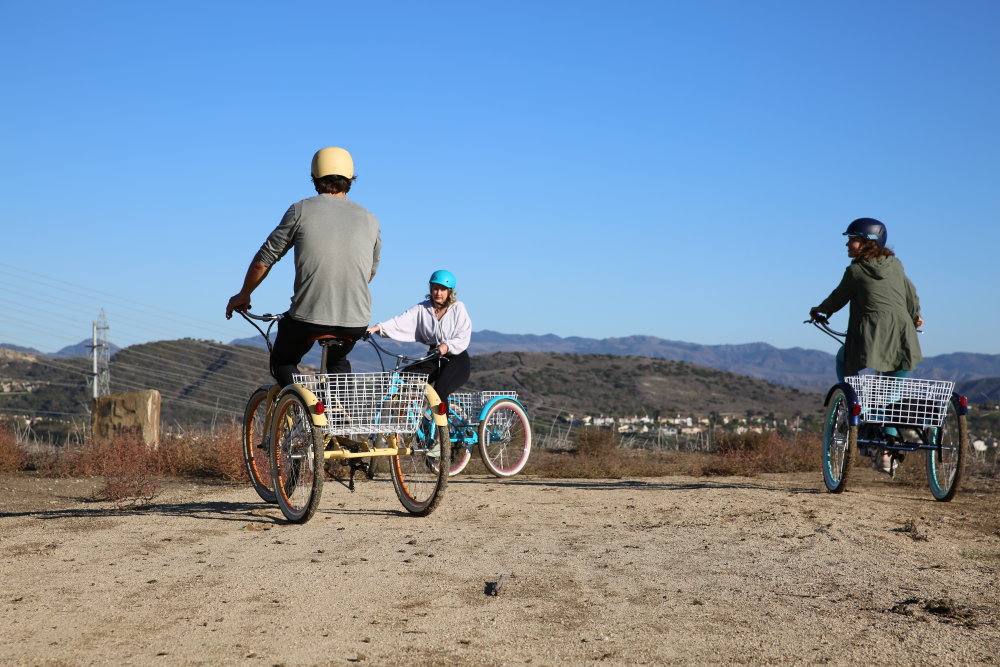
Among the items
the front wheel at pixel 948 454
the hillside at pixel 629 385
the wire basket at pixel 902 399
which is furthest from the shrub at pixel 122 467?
the hillside at pixel 629 385

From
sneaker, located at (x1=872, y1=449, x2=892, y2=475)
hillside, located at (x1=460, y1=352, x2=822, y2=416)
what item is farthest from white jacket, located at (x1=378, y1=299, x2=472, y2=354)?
hillside, located at (x1=460, y1=352, x2=822, y2=416)

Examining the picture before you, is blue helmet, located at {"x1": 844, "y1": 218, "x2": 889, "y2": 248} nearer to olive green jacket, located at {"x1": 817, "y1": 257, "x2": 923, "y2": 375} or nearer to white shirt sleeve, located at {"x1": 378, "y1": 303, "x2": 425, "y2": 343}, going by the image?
olive green jacket, located at {"x1": 817, "y1": 257, "x2": 923, "y2": 375}

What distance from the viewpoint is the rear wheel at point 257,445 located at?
7188 mm

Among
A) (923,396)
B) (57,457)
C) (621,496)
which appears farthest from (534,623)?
(57,457)

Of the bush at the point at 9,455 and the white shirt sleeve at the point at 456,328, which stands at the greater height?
the white shirt sleeve at the point at 456,328

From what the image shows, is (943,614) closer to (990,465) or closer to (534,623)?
(534,623)

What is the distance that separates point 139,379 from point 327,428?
51700 mm

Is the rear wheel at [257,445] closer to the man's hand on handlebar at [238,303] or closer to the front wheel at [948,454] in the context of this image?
the man's hand on handlebar at [238,303]

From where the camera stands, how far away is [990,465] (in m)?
11.1

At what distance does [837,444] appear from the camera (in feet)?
26.1

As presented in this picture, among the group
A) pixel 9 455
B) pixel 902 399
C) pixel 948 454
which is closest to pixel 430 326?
pixel 902 399

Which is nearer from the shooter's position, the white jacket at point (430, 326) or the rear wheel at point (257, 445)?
the rear wheel at point (257, 445)

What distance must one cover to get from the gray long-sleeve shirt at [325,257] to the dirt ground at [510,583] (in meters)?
1.39

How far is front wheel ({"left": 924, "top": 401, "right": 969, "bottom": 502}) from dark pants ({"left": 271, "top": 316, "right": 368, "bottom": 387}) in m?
4.68
